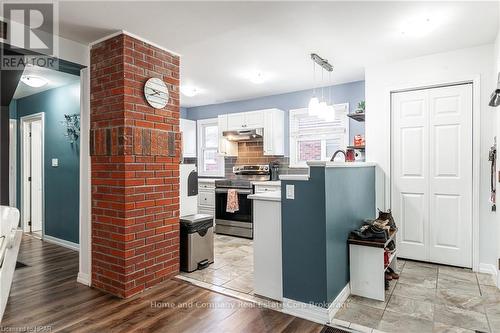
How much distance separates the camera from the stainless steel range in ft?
15.9

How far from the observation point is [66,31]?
2.75 meters

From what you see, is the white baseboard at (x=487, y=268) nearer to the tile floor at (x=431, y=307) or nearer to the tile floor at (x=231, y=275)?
Answer: the tile floor at (x=431, y=307)

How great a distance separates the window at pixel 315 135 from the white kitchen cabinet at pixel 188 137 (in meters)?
2.33

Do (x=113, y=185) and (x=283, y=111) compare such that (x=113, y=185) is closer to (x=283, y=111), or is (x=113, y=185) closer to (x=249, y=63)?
(x=249, y=63)

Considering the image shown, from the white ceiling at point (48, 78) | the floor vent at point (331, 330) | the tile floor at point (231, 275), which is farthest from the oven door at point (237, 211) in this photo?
the white ceiling at point (48, 78)

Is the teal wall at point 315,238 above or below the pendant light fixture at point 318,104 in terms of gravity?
below

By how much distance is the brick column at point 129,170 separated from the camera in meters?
2.73

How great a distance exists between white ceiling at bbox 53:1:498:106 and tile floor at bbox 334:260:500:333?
2.49 metres

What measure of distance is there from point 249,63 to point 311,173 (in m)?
2.03

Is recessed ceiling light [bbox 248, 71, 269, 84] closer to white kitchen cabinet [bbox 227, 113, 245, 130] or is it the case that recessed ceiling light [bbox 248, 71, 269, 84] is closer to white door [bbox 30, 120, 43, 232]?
white kitchen cabinet [bbox 227, 113, 245, 130]

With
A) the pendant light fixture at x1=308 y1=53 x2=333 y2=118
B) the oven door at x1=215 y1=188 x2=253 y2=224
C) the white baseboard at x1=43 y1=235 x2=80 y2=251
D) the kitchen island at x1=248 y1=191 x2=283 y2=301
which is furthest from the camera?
the oven door at x1=215 y1=188 x2=253 y2=224

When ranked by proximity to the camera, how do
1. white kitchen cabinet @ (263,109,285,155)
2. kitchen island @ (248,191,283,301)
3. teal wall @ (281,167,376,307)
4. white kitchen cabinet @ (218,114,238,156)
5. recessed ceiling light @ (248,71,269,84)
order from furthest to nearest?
white kitchen cabinet @ (218,114,238,156) → white kitchen cabinet @ (263,109,285,155) → recessed ceiling light @ (248,71,269,84) → kitchen island @ (248,191,283,301) → teal wall @ (281,167,376,307)

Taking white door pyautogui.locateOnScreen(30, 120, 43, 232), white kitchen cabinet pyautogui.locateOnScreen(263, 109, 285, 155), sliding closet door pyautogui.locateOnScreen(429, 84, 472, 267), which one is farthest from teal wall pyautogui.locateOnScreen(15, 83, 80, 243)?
sliding closet door pyautogui.locateOnScreen(429, 84, 472, 267)

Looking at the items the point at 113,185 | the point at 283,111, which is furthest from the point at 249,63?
the point at 113,185
